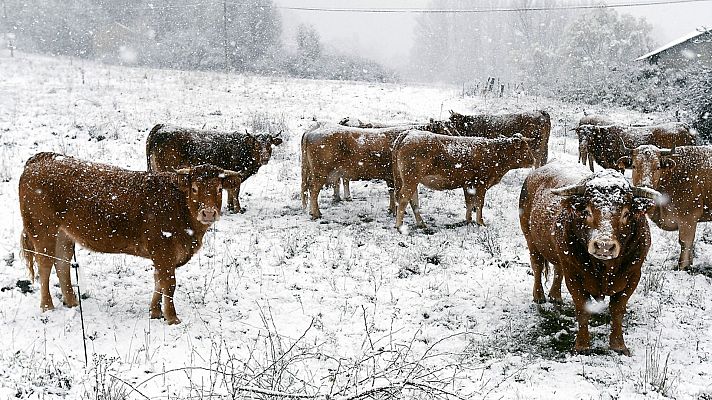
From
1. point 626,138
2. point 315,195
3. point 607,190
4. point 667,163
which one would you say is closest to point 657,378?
point 607,190

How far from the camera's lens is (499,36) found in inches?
2859

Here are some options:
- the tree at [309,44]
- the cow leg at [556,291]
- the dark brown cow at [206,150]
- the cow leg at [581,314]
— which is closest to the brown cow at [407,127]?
the dark brown cow at [206,150]

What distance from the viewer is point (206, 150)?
10203mm

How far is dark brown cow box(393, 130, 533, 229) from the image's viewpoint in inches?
357

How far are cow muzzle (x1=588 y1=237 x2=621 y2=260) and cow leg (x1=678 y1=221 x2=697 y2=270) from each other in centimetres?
350

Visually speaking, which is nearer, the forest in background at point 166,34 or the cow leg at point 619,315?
the cow leg at point 619,315

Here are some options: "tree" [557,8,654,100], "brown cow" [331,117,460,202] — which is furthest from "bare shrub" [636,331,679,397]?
"tree" [557,8,654,100]

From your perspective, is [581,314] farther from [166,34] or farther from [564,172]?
[166,34]

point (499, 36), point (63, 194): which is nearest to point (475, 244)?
point (63, 194)

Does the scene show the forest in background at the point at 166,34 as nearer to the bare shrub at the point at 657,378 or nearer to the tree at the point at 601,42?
the tree at the point at 601,42

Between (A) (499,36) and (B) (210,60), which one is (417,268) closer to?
(B) (210,60)

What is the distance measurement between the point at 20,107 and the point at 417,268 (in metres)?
14.7

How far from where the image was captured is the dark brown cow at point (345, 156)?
9820mm

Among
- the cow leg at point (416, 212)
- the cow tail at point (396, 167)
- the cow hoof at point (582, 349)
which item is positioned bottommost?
the cow hoof at point (582, 349)
